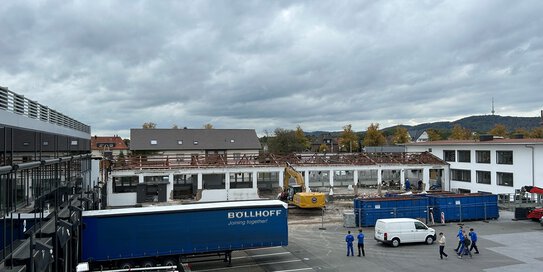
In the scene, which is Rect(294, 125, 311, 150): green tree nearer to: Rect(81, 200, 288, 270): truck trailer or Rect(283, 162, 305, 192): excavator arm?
Rect(283, 162, 305, 192): excavator arm

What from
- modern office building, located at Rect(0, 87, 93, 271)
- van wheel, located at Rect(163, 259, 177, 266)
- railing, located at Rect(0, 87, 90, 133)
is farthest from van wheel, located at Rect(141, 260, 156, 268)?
railing, located at Rect(0, 87, 90, 133)

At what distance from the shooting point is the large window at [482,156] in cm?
4628

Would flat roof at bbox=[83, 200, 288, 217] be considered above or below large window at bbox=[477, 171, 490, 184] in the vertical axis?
above

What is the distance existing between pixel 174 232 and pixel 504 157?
123ft

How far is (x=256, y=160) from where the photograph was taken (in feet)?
169

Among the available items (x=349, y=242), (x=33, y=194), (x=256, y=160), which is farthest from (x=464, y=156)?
(x=33, y=194)

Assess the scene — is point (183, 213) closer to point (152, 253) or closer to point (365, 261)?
point (152, 253)

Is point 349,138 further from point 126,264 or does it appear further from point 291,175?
point 126,264

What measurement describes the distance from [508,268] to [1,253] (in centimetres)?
2069

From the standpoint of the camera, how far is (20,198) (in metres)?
12.0

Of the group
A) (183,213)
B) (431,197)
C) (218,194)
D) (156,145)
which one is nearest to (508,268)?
(431,197)

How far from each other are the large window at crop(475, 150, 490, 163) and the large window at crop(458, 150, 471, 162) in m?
1.49

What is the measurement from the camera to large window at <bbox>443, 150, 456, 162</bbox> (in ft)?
171

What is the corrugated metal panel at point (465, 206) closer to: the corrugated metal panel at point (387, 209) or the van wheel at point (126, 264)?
the corrugated metal panel at point (387, 209)
